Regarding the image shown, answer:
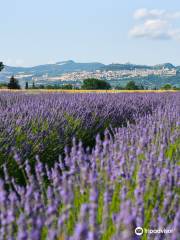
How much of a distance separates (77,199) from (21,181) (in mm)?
1986

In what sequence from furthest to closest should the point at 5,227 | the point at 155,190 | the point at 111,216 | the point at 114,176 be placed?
the point at 155,190, the point at 114,176, the point at 111,216, the point at 5,227

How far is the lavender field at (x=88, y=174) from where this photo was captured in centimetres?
135

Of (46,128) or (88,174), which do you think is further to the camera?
(46,128)

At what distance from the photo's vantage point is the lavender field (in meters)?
1.35

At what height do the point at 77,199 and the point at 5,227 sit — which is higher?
the point at 5,227

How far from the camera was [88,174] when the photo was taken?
1953 mm

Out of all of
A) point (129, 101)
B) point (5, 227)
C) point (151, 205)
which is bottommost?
point (129, 101)

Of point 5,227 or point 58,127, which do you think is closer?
point 5,227

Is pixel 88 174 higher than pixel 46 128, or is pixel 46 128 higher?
pixel 88 174

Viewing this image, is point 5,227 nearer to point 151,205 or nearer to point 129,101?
point 151,205

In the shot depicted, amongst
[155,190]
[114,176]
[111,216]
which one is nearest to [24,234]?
[111,216]

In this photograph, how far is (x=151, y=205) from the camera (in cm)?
198

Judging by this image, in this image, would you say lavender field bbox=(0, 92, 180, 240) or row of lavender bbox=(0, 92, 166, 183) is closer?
lavender field bbox=(0, 92, 180, 240)

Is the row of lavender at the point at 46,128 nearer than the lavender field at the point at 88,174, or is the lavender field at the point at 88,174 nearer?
the lavender field at the point at 88,174
